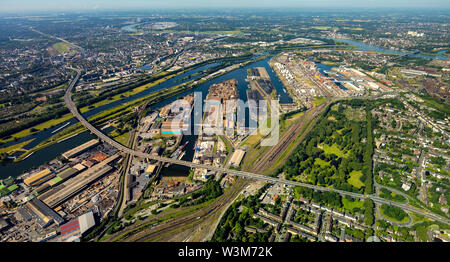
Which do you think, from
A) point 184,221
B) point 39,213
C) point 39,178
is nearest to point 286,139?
point 184,221

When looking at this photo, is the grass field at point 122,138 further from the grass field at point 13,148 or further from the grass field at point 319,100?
the grass field at point 319,100

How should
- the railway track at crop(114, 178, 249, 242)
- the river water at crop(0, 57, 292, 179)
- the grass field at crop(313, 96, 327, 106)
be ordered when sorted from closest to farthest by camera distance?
Answer: the railway track at crop(114, 178, 249, 242) < the river water at crop(0, 57, 292, 179) < the grass field at crop(313, 96, 327, 106)

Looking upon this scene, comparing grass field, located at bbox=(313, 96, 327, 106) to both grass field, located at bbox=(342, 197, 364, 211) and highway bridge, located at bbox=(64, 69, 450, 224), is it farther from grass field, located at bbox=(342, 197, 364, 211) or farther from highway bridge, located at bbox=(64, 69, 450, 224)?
grass field, located at bbox=(342, 197, 364, 211)

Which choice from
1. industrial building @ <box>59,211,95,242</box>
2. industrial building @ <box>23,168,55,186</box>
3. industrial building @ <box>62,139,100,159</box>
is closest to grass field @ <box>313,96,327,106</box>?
industrial building @ <box>62,139,100,159</box>

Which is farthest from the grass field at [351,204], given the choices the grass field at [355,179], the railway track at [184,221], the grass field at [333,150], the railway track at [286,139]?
the railway track at [184,221]

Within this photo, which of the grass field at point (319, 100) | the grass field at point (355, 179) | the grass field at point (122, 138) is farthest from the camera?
the grass field at point (319, 100)

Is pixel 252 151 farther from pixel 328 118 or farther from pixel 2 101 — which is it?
pixel 2 101
